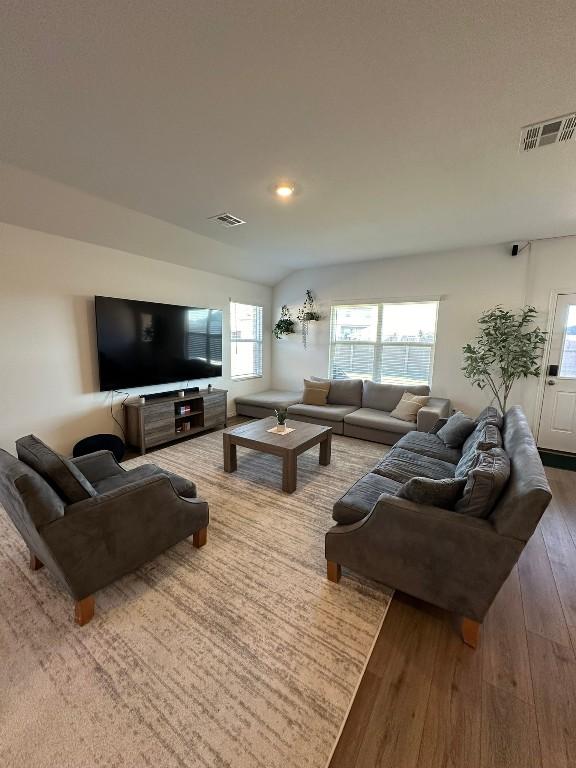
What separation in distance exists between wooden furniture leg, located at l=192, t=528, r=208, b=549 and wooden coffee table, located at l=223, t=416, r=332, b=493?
0.90 m

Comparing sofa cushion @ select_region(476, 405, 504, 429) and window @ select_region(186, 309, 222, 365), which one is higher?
window @ select_region(186, 309, 222, 365)

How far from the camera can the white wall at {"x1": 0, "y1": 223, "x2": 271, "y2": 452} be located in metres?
2.94

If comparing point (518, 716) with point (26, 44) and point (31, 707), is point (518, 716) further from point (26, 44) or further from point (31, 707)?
point (26, 44)

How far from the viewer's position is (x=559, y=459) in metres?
3.80

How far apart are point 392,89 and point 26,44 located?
5.54ft

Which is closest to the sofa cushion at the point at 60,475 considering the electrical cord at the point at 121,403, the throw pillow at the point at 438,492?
the throw pillow at the point at 438,492

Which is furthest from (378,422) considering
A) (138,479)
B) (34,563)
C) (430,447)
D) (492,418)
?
(34,563)

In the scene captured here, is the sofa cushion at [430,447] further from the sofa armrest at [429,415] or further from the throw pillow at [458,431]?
the sofa armrest at [429,415]

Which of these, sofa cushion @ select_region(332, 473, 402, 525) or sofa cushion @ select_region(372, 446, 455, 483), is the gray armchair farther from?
sofa cushion @ select_region(372, 446, 455, 483)

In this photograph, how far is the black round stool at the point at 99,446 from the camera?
10.6 ft

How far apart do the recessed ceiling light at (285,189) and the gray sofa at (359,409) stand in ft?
9.19

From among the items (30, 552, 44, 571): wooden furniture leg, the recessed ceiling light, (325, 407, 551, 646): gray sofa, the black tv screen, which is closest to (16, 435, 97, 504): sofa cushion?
(30, 552, 44, 571): wooden furniture leg

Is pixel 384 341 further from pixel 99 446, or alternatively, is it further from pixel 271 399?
pixel 99 446

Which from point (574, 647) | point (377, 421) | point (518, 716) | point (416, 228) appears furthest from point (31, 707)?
point (416, 228)
